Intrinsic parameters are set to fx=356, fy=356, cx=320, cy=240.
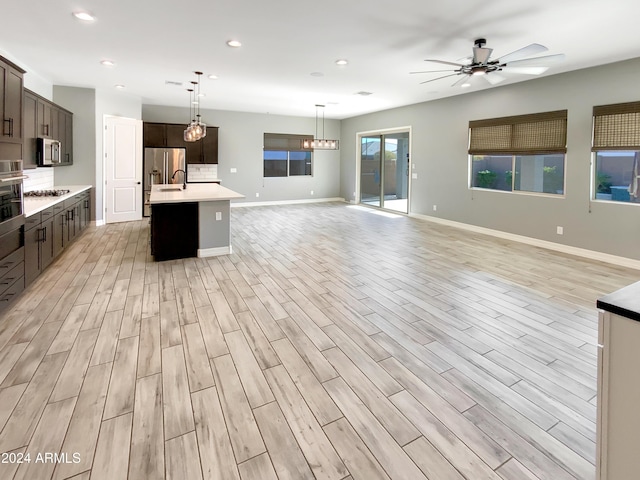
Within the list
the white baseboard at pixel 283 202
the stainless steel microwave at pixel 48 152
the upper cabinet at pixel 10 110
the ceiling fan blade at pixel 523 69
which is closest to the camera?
the upper cabinet at pixel 10 110

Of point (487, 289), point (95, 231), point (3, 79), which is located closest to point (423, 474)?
point (487, 289)

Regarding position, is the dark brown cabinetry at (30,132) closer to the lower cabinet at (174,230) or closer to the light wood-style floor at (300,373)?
the light wood-style floor at (300,373)

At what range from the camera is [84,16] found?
3.77 m

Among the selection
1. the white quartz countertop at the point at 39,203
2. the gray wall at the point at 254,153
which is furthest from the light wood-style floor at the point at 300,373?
the gray wall at the point at 254,153

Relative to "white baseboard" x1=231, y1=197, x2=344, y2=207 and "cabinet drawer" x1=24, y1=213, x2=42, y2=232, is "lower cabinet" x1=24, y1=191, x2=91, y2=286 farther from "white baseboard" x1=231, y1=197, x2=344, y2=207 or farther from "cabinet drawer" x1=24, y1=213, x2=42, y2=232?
"white baseboard" x1=231, y1=197, x2=344, y2=207

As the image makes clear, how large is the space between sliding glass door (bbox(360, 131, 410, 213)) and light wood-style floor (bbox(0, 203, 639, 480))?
583 cm

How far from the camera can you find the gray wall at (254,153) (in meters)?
10.1

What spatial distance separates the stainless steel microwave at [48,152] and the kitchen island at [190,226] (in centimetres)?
193

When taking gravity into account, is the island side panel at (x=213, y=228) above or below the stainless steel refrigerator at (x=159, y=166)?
below

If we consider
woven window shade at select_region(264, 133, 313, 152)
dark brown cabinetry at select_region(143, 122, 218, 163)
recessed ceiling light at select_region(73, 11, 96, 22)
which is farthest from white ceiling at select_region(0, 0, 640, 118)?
woven window shade at select_region(264, 133, 313, 152)

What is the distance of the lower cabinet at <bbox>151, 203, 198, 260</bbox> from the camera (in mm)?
5086

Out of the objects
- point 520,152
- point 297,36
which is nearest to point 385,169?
point 520,152

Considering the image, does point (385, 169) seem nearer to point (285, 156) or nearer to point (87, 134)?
point (285, 156)

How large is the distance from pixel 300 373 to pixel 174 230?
3555 mm
